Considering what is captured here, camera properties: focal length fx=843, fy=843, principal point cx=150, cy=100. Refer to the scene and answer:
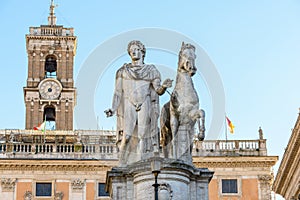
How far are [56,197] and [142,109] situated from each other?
4493 cm

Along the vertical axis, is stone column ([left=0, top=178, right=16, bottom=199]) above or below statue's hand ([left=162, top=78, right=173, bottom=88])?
above

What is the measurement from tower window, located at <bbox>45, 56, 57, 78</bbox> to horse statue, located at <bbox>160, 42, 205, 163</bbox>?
62339 millimetres

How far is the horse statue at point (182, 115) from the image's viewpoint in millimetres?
21469

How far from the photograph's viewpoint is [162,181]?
66.2 ft

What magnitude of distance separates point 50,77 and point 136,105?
6214 cm

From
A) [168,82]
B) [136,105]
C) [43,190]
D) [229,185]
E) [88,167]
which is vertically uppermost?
[88,167]

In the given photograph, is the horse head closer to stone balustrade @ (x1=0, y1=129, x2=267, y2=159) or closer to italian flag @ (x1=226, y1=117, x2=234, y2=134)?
stone balustrade @ (x1=0, y1=129, x2=267, y2=159)

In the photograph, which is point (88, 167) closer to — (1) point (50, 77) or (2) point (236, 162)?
(2) point (236, 162)

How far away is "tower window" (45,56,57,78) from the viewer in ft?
274

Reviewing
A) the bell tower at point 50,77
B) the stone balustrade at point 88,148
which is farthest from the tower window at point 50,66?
the stone balustrade at point 88,148

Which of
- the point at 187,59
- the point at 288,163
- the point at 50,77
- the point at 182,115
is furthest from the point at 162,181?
the point at 50,77

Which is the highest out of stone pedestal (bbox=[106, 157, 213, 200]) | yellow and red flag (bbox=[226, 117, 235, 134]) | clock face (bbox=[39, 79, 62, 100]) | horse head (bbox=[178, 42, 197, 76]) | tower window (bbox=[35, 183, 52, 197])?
clock face (bbox=[39, 79, 62, 100])

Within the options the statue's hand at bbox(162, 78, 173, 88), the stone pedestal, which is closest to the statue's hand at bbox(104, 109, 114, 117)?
the stone pedestal

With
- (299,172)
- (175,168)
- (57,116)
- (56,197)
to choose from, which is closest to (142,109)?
(175,168)
